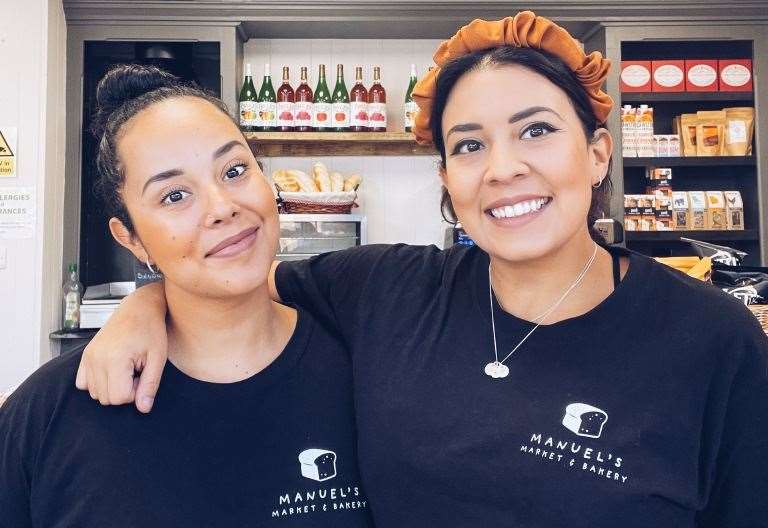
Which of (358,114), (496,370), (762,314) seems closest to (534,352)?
(496,370)

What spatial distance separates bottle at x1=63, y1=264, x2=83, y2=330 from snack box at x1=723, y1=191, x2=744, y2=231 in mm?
3148

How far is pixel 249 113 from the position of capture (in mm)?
2953

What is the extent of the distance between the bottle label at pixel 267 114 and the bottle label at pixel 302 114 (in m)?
0.10

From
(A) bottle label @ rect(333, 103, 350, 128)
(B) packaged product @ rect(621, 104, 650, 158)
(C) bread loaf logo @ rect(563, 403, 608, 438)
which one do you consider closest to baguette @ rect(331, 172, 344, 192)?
(A) bottle label @ rect(333, 103, 350, 128)

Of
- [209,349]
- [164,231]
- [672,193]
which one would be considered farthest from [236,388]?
[672,193]

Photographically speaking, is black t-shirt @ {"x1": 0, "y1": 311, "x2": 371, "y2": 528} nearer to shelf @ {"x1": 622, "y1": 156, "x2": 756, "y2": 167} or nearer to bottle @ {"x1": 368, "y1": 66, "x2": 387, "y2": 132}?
bottle @ {"x1": 368, "y1": 66, "x2": 387, "y2": 132}

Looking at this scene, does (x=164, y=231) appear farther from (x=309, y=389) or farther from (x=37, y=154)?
(x=37, y=154)

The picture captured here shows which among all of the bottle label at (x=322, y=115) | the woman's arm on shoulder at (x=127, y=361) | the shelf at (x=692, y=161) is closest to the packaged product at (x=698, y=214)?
the shelf at (x=692, y=161)

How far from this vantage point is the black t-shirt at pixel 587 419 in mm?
786

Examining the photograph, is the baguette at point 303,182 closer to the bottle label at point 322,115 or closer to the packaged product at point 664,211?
the bottle label at point 322,115

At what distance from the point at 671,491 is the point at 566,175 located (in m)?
0.45

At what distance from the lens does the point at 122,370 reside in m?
0.87

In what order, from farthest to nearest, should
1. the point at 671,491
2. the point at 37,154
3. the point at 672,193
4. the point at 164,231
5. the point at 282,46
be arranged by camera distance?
the point at 282,46 → the point at 672,193 → the point at 37,154 → the point at 164,231 → the point at 671,491

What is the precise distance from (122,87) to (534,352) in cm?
76
